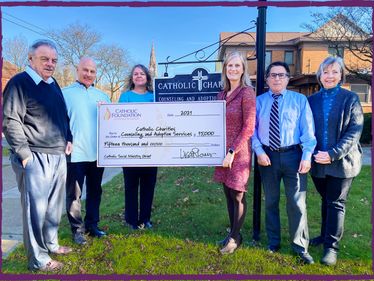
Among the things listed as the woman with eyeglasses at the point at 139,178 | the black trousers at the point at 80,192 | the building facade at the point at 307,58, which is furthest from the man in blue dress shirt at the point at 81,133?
the building facade at the point at 307,58

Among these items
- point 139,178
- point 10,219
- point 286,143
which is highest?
point 286,143

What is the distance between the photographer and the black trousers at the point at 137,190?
4.00 metres

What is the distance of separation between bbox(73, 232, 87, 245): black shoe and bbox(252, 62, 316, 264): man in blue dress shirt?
2242 mm

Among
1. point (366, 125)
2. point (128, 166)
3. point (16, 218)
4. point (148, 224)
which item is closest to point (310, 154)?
point (128, 166)

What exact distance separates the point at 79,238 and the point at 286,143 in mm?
2637

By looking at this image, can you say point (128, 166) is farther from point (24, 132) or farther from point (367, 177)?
point (367, 177)

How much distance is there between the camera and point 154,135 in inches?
142

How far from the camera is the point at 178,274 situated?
3074mm

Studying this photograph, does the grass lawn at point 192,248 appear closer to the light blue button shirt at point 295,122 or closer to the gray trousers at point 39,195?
the gray trousers at point 39,195

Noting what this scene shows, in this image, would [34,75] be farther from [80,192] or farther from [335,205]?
[335,205]

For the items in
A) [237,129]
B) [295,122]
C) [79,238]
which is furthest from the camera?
[79,238]

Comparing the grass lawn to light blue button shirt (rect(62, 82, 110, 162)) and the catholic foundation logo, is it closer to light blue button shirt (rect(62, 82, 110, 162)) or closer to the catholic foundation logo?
light blue button shirt (rect(62, 82, 110, 162))

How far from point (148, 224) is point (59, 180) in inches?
57.0

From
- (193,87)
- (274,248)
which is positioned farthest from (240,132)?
(193,87)
